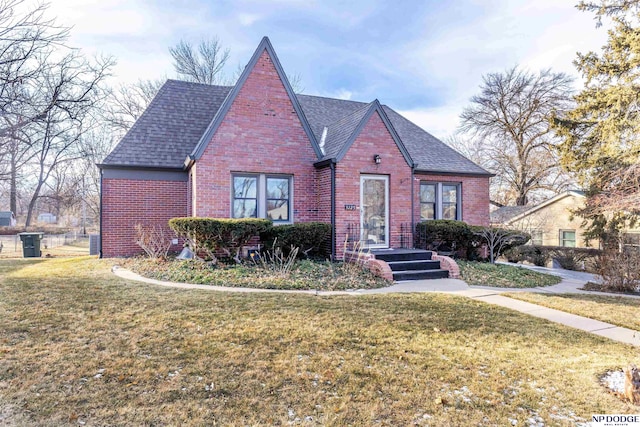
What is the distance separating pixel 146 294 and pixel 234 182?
5080mm

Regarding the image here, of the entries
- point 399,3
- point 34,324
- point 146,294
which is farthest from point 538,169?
point 34,324

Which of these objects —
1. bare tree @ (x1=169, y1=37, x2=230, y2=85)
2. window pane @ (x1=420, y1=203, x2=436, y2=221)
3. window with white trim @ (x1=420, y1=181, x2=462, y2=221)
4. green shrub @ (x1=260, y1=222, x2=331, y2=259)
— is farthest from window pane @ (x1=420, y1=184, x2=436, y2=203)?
bare tree @ (x1=169, y1=37, x2=230, y2=85)

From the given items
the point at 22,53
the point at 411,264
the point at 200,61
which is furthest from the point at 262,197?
the point at 200,61

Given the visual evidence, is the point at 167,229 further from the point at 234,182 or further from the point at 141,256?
the point at 234,182

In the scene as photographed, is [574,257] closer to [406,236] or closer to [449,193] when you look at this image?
[449,193]

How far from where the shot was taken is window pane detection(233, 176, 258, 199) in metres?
11.0

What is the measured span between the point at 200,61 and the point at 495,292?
2709cm

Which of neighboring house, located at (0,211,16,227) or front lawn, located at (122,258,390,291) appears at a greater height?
neighboring house, located at (0,211,16,227)

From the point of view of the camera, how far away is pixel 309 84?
29.0 m

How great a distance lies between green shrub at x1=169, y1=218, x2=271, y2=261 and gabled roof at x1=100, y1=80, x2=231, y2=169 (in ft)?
12.2

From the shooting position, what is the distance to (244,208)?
11.1 metres

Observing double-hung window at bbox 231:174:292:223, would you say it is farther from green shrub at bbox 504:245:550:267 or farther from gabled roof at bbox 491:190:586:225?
gabled roof at bbox 491:190:586:225

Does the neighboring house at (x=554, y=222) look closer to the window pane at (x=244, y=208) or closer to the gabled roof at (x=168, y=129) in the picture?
the window pane at (x=244, y=208)

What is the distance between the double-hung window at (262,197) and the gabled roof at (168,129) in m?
2.92
